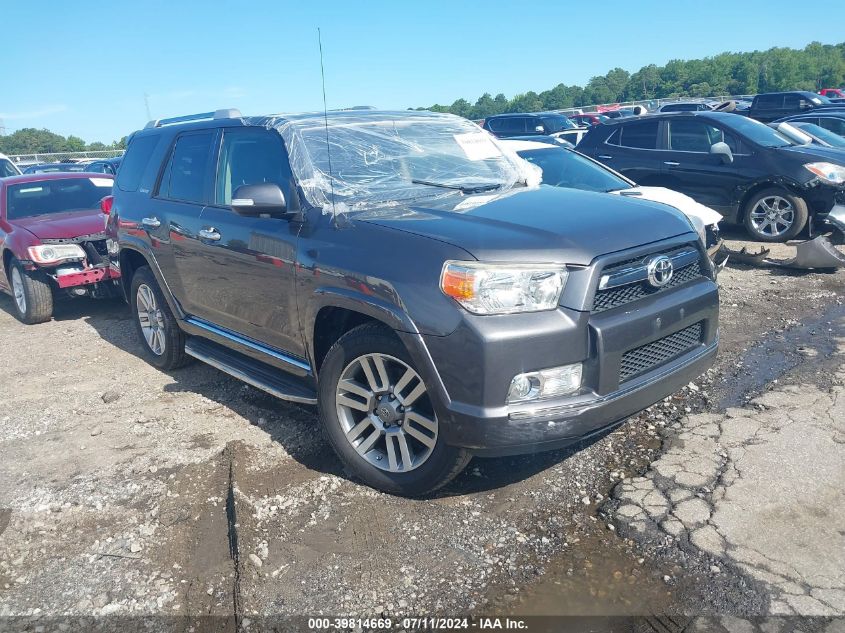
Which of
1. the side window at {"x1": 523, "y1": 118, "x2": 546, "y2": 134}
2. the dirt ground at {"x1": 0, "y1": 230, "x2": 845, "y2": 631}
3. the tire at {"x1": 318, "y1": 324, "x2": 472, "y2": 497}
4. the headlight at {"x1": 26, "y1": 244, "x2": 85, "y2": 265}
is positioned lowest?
the dirt ground at {"x1": 0, "y1": 230, "x2": 845, "y2": 631}

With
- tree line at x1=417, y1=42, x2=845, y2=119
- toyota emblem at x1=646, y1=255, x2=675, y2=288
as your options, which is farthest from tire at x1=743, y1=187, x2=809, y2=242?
tree line at x1=417, y1=42, x2=845, y2=119

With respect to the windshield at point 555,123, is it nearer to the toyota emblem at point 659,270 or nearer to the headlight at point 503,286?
the toyota emblem at point 659,270

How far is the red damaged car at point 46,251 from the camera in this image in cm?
736

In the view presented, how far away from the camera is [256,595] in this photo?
9.37ft

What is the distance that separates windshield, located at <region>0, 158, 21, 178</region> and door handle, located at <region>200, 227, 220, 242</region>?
11838 mm

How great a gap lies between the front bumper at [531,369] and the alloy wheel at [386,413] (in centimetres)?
25

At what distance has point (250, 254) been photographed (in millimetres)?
4086

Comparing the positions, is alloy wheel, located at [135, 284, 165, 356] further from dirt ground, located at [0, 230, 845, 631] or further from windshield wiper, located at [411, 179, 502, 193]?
windshield wiper, located at [411, 179, 502, 193]

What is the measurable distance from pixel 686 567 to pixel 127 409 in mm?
3937

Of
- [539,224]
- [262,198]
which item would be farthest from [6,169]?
[539,224]

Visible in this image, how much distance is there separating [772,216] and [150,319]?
772cm

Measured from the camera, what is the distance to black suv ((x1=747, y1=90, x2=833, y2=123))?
20.5 meters

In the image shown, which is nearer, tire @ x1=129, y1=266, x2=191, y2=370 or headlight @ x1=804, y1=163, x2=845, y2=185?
tire @ x1=129, y1=266, x2=191, y2=370

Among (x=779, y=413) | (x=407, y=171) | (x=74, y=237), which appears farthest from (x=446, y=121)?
(x=74, y=237)
